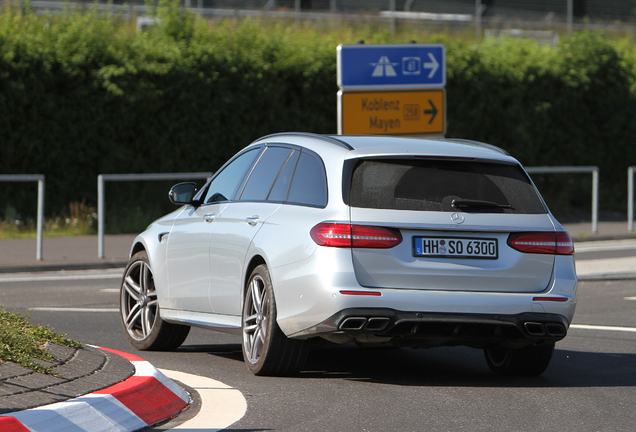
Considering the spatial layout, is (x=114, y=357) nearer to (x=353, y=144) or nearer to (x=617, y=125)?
(x=353, y=144)

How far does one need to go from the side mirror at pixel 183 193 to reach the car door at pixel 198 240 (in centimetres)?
8

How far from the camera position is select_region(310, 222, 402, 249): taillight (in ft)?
20.7

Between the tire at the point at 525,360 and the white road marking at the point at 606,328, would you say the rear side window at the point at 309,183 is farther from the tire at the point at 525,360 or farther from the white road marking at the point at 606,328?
the white road marking at the point at 606,328

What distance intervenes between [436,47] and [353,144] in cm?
908

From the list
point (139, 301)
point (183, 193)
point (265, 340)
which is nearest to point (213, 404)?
point (265, 340)

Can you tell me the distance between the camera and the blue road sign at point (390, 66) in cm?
1527

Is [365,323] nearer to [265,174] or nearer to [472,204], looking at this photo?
[472,204]

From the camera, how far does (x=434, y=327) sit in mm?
6391

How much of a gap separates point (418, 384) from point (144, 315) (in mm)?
2624

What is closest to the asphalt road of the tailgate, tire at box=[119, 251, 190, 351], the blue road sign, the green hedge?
tire at box=[119, 251, 190, 351]

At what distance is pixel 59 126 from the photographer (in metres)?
19.0

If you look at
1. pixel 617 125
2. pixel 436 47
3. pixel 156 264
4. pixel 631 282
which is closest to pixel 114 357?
pixel 156 264

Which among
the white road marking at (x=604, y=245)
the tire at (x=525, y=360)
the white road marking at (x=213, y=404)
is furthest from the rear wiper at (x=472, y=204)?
the white road marking at (x=604, y=245)

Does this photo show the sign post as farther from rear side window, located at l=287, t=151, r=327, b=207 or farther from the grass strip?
the grass strip
